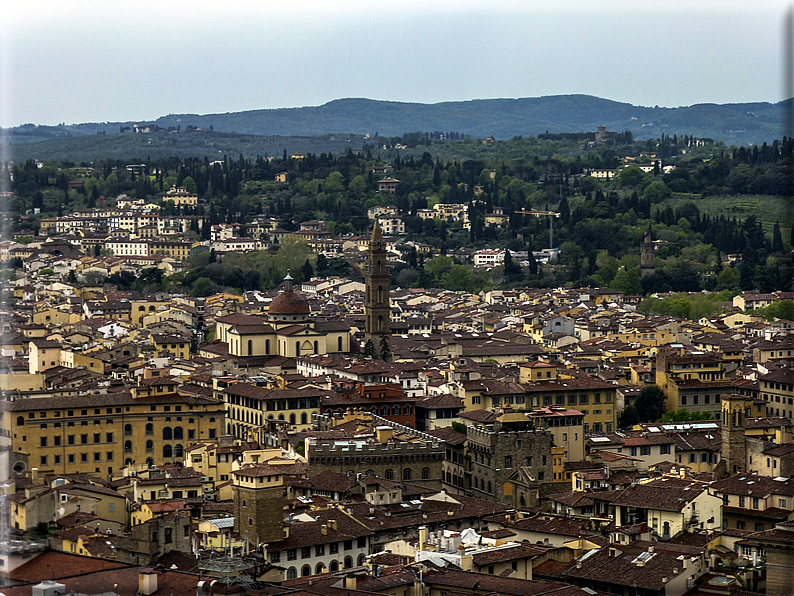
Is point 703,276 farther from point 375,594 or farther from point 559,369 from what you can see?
point 375,594

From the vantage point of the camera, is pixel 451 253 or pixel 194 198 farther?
pixel 194 198

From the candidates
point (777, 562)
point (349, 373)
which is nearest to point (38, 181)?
point (349, 373)

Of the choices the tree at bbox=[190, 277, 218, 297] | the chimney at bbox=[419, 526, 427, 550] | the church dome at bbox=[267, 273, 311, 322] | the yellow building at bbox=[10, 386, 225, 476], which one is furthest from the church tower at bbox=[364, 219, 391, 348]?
the chimney at bbox=[419, 526, 427, 550]

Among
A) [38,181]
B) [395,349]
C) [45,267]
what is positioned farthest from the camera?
[38,181]

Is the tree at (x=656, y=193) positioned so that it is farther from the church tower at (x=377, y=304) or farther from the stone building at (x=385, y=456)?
the stone building at (x=385, y=456)

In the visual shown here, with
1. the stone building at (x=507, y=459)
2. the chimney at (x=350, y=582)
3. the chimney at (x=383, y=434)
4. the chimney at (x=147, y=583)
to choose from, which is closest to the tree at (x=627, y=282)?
the stone building at (x=507, y=459)

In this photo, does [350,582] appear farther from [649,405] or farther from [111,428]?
[649,405]

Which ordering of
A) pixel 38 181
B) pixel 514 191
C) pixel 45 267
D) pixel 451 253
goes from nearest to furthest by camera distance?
pixel 45 267, pixel 451 253, pixel 38 181, pixel 514 191
